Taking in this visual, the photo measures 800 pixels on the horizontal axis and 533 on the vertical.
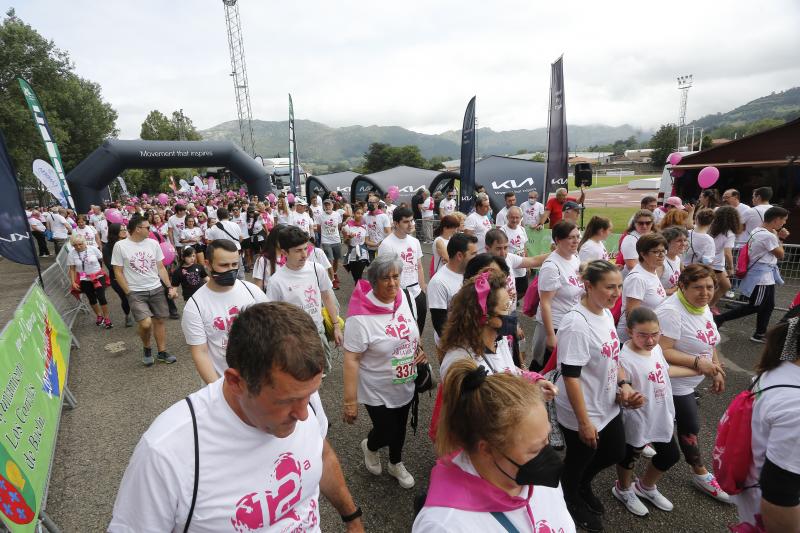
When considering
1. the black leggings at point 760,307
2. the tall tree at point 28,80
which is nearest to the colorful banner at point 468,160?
the black leggings at point 760,307

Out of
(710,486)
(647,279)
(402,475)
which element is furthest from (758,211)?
(402,475)

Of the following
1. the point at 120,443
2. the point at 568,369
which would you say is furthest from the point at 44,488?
the point at 568,369

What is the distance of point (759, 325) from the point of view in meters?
5.47

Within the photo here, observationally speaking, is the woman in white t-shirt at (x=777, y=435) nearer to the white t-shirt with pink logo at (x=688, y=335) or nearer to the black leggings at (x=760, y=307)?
the white t-shirt with pink logo at (x=688, y=335)

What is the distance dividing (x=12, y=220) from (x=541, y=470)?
20.8 feet

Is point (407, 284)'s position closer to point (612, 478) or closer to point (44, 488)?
point (612, 478)

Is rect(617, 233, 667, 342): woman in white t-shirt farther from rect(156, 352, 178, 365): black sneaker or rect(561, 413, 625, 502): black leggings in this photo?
rect(156, 352, 178, 365): black sneaker

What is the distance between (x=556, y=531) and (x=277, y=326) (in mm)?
1170

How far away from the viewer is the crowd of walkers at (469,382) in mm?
1310

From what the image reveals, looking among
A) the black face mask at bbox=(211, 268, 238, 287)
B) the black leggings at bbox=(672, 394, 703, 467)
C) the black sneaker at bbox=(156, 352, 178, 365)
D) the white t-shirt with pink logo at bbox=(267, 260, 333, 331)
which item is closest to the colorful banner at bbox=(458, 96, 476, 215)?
the white t-shirt with pink logo at bbox=(267, 260, 333, 331)

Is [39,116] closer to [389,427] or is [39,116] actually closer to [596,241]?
[389,427]

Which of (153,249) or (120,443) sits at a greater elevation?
(153,249)

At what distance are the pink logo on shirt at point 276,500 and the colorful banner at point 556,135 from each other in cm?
909

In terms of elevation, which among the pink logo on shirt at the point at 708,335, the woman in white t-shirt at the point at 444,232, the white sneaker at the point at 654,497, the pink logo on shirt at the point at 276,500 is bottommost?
the white sneaker at the point at 654,497
